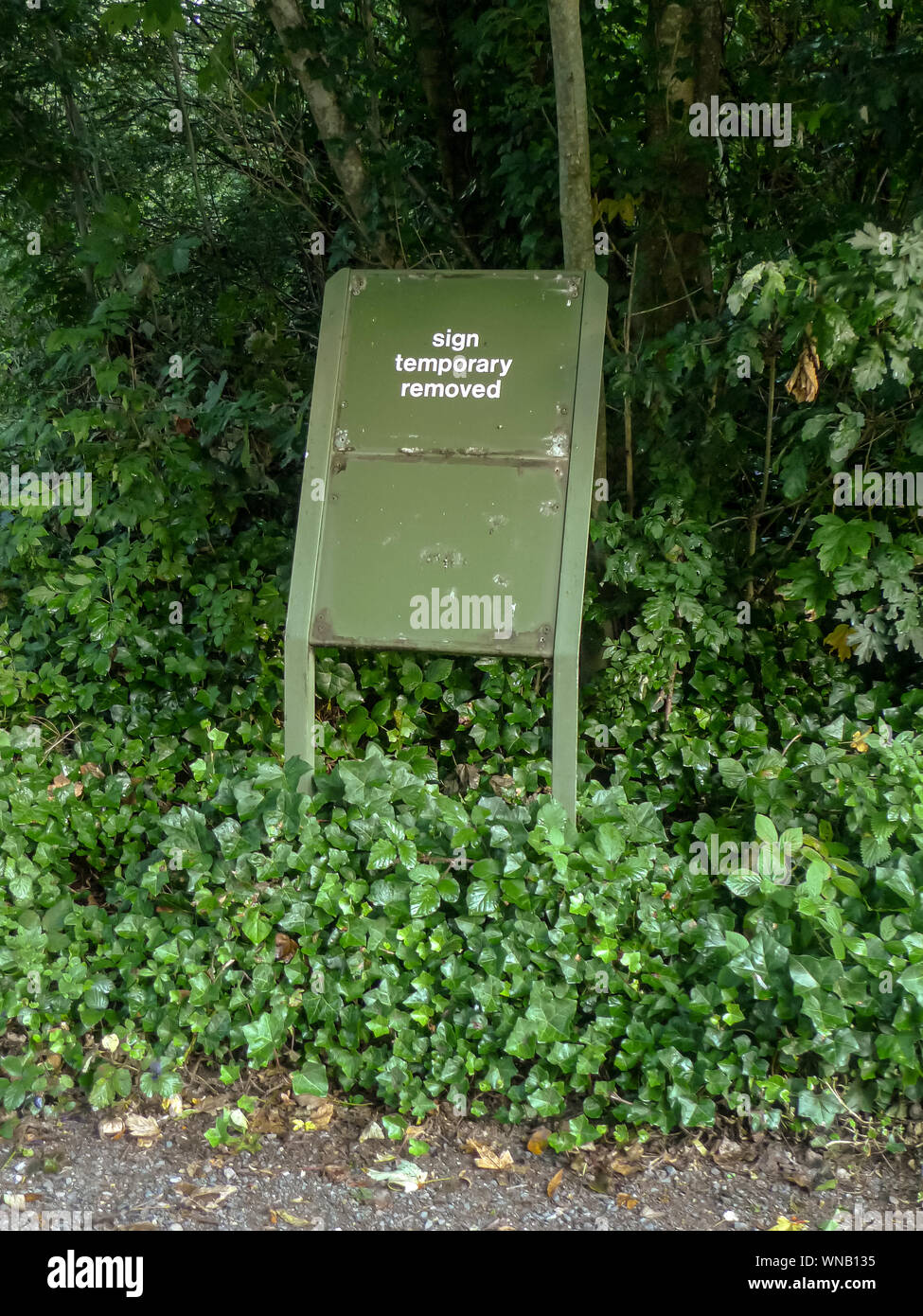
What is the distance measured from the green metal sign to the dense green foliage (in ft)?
1.70

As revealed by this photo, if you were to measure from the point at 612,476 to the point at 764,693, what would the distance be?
3.87ft

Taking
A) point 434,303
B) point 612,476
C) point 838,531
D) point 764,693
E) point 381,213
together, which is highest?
point 381,213

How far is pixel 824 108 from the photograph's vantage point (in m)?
3.94

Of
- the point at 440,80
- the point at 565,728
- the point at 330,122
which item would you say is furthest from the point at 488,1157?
the point at 440,80

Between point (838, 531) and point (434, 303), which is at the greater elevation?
point (434, 303)

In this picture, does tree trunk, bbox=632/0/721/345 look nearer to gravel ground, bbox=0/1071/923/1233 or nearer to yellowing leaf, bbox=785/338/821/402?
yellowing leaf, bbox=785/338/821/402

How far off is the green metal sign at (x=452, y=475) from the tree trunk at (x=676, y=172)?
1061mm

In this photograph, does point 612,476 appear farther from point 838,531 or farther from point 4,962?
point 4,962

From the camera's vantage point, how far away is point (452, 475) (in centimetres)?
351

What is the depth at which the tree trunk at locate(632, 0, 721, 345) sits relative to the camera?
4434 millimetres

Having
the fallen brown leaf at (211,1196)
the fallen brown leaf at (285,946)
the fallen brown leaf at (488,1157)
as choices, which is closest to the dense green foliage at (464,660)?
the fallen brown leaf at (285,946)

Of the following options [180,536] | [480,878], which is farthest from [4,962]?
[180,536]

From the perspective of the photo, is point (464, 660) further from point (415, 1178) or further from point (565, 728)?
point (415, 1178)

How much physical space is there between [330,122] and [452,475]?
1973 millimetres
